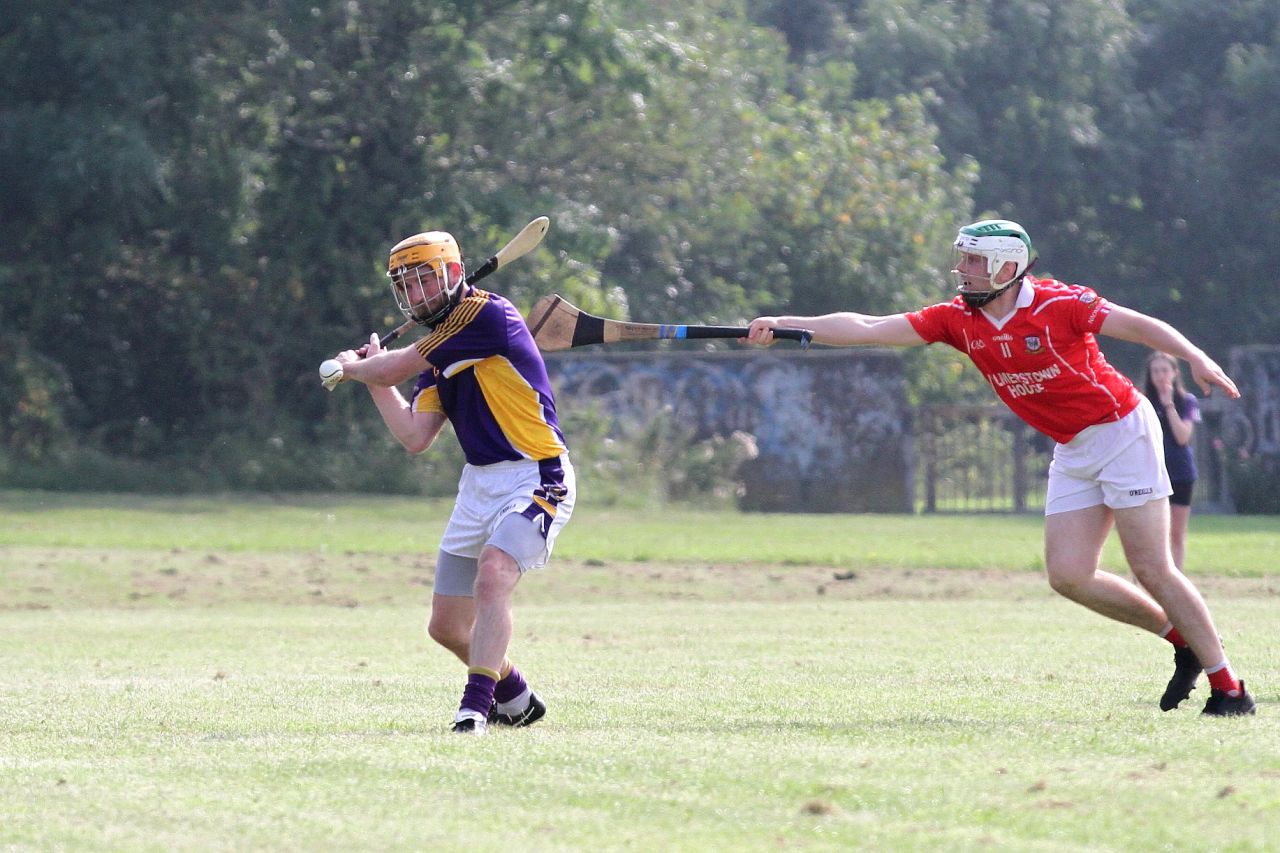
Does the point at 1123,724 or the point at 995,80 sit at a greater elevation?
the point at 995,80

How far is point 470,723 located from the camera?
292 inches

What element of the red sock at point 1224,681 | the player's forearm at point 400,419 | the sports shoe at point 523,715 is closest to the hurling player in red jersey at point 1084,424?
the red sock at point 1224,681

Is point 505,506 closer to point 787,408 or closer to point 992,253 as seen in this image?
point 992,253

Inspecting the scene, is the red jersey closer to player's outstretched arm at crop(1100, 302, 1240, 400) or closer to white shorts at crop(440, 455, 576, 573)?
player's outstretched arm at crop(1100, 302, 1240, 400)

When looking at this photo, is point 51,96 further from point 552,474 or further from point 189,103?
point 552,474

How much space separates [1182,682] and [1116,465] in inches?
38.7

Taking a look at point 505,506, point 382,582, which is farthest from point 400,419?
point 382,582

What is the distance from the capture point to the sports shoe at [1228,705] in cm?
769

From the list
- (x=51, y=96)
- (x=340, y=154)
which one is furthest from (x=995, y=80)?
(x=51, y=96)

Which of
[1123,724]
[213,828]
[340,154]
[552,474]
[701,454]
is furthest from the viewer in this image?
[340,154]

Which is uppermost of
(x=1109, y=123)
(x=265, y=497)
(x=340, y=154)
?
(x=1109, y=123)

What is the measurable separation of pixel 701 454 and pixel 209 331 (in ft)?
30.6

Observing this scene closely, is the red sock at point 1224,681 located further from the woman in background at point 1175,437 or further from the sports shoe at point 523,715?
the woman in background at point 1175,437

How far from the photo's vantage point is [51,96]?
2956cm
